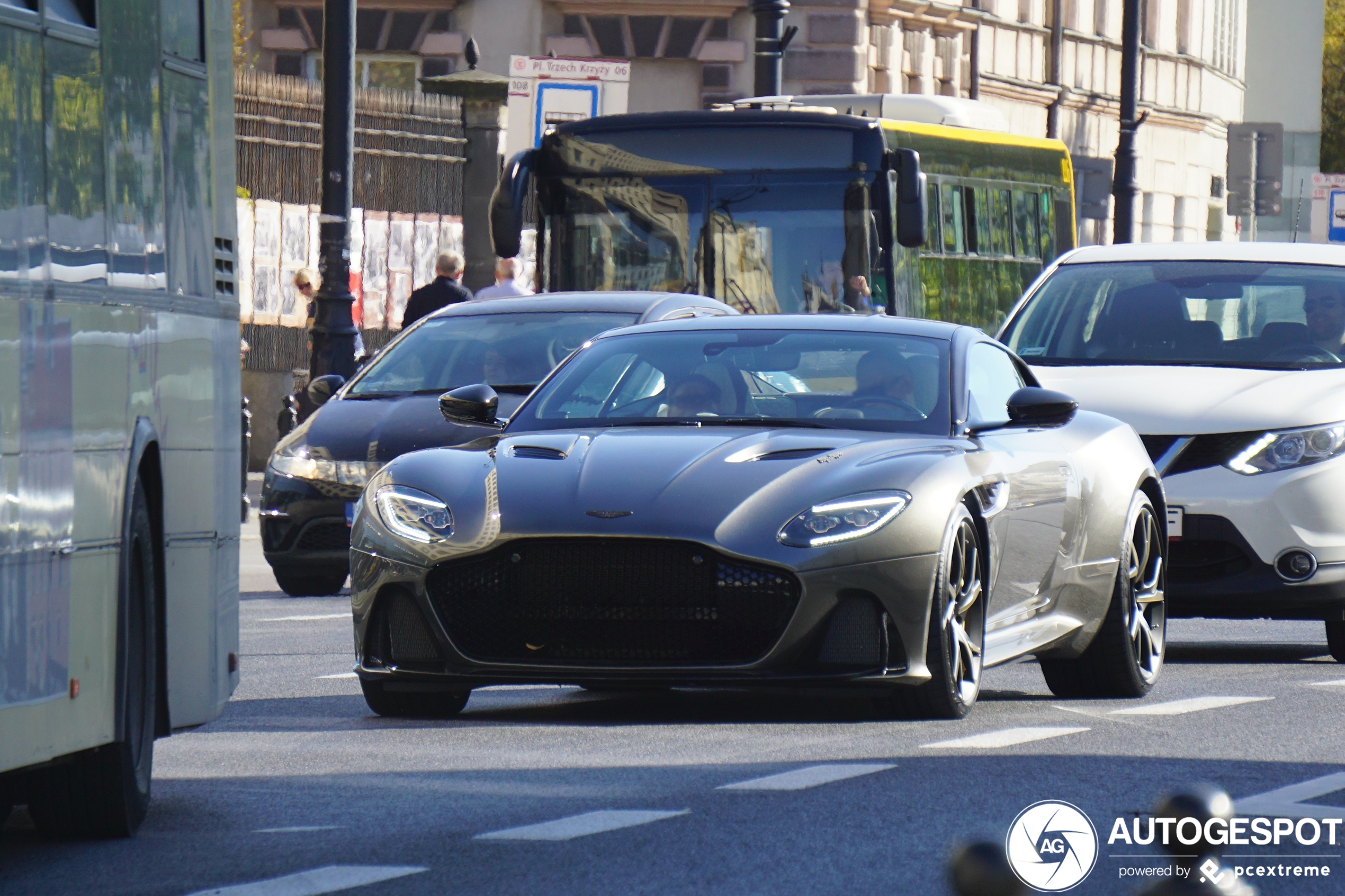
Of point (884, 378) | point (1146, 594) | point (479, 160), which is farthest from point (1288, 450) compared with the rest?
point (479, 160)

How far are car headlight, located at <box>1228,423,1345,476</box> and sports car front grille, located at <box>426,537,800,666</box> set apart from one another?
397cm

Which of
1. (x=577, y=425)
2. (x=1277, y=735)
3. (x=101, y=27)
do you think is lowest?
(x=1277, y=735)

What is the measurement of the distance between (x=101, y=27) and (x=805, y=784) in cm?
268

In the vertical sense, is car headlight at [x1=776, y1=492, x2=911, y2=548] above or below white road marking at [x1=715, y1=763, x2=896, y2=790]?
above

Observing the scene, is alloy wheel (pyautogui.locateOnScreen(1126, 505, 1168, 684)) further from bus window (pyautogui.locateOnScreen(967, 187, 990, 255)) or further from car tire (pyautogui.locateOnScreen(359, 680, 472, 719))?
bus window (pyautogui.locateOnScreen(967, 187, 990, 255))

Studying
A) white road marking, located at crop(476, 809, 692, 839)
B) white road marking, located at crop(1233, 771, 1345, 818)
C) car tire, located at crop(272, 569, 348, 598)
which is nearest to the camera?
white road marking, located at crop(476, 809, 692, 839)

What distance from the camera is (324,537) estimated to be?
1591 centimetres

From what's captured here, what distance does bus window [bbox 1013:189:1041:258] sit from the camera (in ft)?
87.5

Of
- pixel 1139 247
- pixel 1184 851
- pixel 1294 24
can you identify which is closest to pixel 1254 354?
pixel 1139 247

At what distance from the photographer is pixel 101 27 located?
21.8 feet

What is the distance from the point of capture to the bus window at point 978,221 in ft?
82.5

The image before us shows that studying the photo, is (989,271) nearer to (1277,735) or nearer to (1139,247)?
(1139,247)

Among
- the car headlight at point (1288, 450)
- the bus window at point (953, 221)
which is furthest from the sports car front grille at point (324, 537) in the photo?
the bus window at point (953, 221)

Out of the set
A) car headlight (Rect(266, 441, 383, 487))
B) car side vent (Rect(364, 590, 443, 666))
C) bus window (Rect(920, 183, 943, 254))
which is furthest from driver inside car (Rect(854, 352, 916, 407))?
bus window (Rect(920, 183, 943, 254))
